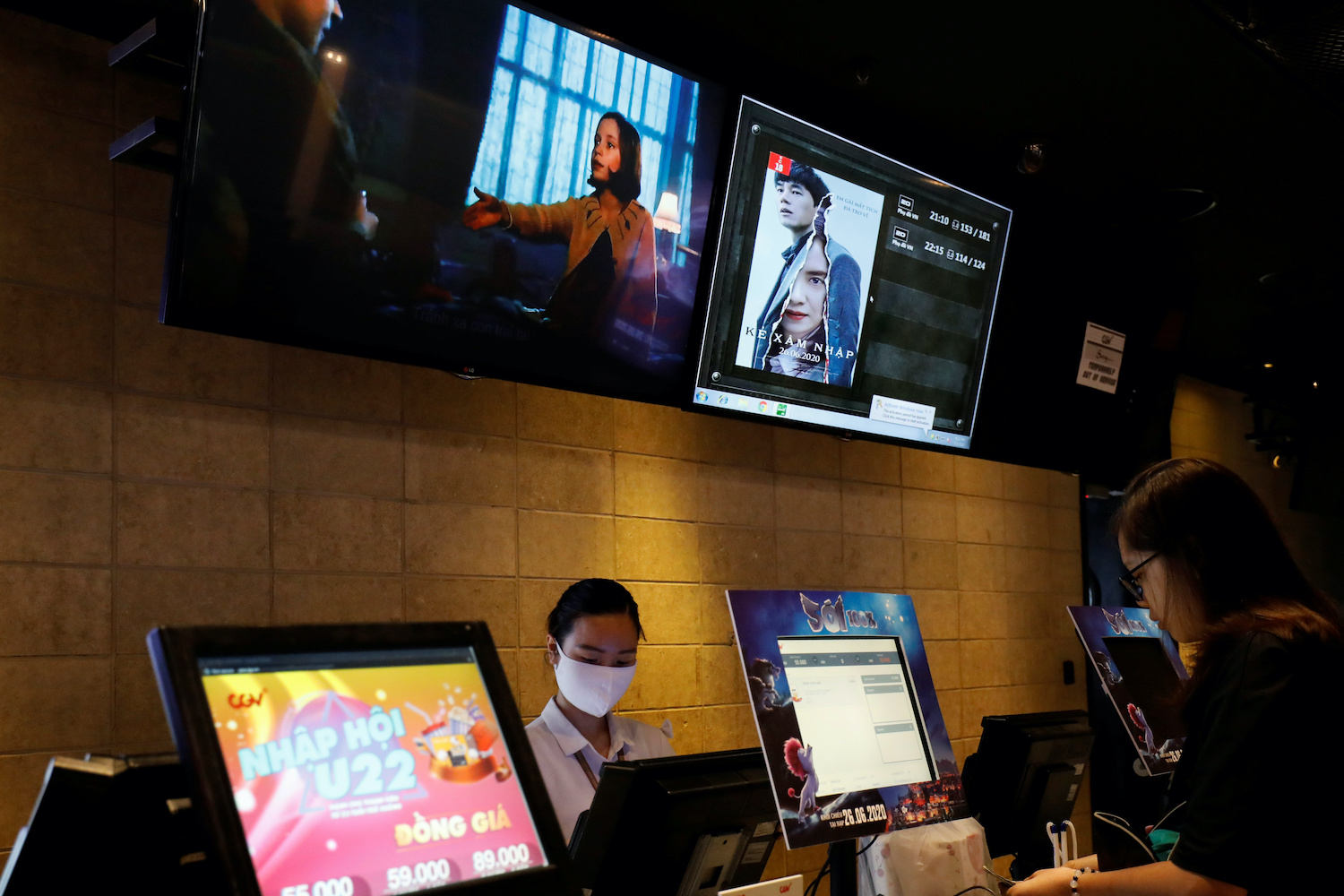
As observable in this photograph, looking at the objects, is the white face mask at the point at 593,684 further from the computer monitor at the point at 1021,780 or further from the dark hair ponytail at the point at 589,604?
the computer monitor at the point at 1021,780

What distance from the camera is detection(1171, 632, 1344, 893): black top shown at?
1.68 meters

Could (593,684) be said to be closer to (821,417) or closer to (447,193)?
(821,417)

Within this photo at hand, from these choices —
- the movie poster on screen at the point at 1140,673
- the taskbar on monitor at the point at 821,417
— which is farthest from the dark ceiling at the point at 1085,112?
the movie poster on screen at the point at 1140,673

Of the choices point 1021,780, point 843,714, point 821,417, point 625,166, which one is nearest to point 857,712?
point 843,714

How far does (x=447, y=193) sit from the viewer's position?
2.39m

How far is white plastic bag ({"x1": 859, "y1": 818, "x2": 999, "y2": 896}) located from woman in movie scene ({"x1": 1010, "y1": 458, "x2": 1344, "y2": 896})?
363mm

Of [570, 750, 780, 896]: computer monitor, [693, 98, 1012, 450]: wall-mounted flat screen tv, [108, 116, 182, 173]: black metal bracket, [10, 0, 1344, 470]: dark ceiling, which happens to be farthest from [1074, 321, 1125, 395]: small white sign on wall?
[108, 116, 182, 173]: black metal bracket

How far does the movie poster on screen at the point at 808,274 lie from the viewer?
306cm

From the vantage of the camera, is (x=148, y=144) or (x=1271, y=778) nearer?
(x=1271, y=778)

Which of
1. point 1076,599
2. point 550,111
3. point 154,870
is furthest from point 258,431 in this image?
point 1076,599

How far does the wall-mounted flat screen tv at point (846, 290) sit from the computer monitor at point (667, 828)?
1.30 metres

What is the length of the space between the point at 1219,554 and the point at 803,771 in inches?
34.3

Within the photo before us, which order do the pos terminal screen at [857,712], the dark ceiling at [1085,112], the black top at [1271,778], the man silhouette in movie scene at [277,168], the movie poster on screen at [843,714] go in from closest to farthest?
the black top at [1271,778], the man silhouette in movie scene at [277,168], the movie poster on screen at [843,714], the pos terminal screen at [857,712], the dark ceiling at [1085,112]

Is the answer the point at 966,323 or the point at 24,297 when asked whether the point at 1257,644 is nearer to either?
the point at 966,323
